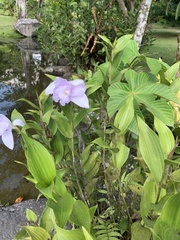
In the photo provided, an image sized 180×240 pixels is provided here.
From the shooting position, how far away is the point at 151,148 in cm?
64

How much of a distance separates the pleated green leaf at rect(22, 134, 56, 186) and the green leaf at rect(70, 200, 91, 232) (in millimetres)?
120

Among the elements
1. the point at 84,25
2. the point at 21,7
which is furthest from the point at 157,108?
the point at 21,7

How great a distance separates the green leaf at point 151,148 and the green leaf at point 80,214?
0.19 m

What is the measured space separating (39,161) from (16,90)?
3940 millimetres

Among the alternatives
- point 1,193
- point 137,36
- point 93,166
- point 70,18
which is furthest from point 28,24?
point 93,166

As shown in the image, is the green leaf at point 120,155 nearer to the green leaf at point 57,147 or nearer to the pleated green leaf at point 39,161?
the green leaf at point 57,147

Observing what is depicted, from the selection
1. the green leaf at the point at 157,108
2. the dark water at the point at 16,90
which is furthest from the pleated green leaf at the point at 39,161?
the dark water at the point at 16,90

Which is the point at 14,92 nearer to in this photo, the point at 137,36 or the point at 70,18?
the point at 70,18

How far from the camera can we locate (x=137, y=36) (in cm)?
360

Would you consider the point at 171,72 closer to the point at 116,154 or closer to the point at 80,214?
the point at 116,154

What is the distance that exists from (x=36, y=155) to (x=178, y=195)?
0.28m

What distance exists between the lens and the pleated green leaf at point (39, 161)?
61 cm

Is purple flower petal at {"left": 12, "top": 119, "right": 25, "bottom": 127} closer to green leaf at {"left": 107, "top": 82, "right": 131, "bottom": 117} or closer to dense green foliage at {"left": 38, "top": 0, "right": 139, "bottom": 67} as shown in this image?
green leaf at {"left": 107, "top": 82, "right": 131, "bottom": 117}

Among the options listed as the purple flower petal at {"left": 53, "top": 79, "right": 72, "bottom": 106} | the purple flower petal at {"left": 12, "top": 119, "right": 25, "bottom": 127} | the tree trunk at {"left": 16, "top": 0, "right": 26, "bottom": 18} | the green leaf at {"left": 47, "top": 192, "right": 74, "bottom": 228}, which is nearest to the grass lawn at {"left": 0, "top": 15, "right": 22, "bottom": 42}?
the tree trunk at {"left": 16, "top": 0, "right": 26, "bottom": 18}
